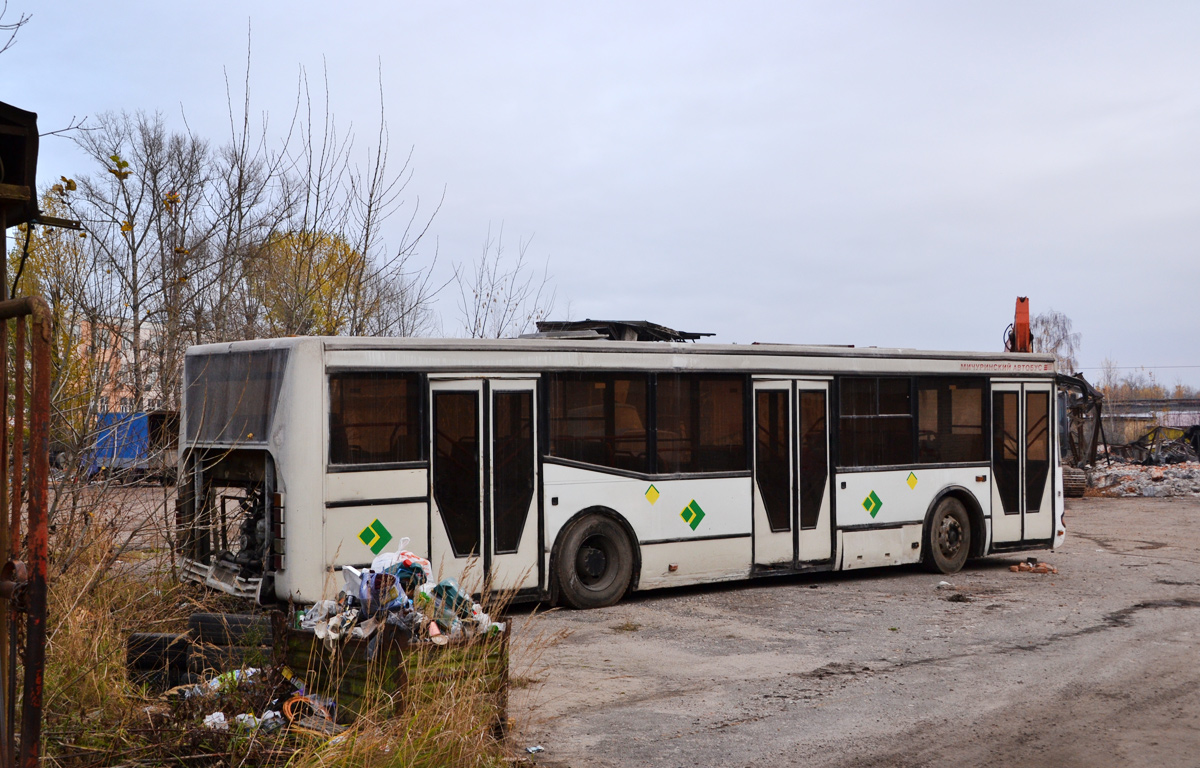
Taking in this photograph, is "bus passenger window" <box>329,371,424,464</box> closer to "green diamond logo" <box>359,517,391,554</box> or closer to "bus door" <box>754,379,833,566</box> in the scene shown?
"green diamond logo" <box>359,517,391,554</box>

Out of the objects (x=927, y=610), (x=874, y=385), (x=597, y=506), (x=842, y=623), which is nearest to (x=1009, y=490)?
(x=874, y=385)

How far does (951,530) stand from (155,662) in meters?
9.97

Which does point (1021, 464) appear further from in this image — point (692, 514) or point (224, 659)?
point (224, 659)

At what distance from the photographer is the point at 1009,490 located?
45.1 ft

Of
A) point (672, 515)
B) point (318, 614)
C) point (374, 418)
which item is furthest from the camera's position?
point (672, 515)

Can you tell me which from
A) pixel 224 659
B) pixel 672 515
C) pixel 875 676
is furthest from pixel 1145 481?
pixel 224 659

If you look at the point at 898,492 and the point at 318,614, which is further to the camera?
the point at 898,492

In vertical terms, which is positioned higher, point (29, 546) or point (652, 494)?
point (29, 546)

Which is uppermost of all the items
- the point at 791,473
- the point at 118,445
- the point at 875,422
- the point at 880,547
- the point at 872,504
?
the point at 875,422

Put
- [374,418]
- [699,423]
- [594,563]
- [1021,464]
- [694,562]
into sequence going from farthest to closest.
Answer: [1021,464] → [699,423] → [694,562] → [594,563] → [374,418]

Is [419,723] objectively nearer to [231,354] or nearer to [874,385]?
[231,354]

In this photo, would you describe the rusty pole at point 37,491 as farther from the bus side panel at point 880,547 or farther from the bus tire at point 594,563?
the bus side panel at point 880,547

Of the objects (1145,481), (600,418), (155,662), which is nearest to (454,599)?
(155,662)

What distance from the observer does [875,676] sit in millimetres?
7734
